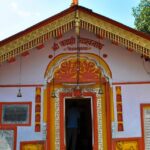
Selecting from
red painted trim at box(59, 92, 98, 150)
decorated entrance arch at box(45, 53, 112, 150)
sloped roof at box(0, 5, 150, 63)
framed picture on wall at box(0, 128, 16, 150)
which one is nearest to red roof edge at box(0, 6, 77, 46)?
sloped roof at box(0, 5, 150, 63)

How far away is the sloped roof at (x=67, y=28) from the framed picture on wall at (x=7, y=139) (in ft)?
5.55

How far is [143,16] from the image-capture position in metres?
17.9

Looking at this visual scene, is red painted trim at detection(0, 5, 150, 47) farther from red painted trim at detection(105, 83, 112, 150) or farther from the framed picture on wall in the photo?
the framed picture on wall

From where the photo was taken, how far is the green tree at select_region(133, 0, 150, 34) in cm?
1764

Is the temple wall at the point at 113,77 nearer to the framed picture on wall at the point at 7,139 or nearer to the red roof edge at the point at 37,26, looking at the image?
the framed picture on wall at the point at 7,139

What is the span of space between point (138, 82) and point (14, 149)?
3.43 metres

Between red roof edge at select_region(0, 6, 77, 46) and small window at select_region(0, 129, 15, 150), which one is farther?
small window at select_region(0, 129, 15, 150)

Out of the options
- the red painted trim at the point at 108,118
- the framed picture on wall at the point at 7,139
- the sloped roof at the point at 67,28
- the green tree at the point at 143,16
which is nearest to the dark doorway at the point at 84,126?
the red painted trim at the point at 108,118

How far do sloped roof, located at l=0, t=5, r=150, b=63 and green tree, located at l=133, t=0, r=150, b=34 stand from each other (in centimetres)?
1067

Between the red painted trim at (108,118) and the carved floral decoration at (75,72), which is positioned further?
the carved floral decoration at (75,72)

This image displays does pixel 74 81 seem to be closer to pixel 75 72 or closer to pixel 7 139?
pixel 75 72

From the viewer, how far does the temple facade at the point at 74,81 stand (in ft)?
23.7

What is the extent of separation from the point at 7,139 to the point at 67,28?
118 inches

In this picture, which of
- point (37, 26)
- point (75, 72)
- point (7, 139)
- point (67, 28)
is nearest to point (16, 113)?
point (7, 139)
